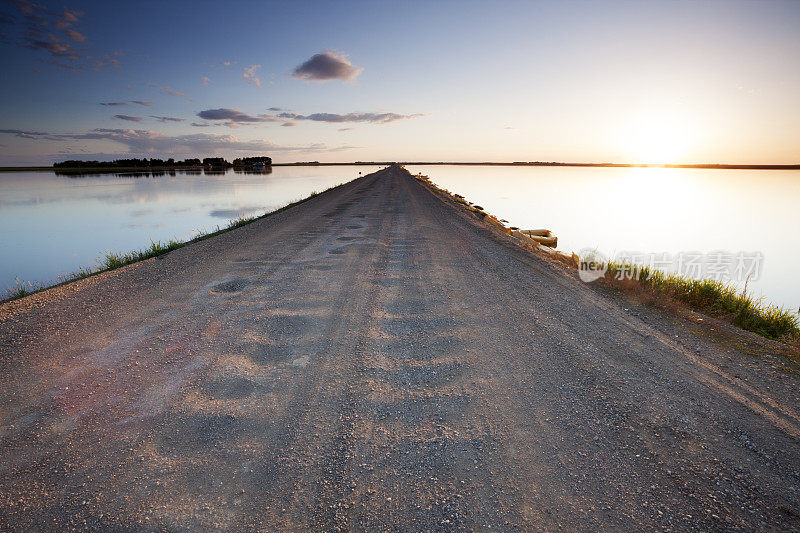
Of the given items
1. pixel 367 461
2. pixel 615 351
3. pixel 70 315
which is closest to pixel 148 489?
pixel 367 461

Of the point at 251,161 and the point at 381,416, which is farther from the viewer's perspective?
the point at 251,161

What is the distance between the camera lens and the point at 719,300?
7.20 m

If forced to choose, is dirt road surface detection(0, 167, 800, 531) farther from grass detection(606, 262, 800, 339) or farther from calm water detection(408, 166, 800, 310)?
A: calm water detection(408, 166, 800, 310)

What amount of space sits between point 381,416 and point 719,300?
8231mm

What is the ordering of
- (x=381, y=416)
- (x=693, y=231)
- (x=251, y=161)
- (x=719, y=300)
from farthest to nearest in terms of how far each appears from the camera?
(x=251, y=161)
(x=693, y=231)
(x=719, y=300)
(x=381, y=416)

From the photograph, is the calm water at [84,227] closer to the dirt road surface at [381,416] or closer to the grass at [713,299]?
the dirt road surface at [381,416]

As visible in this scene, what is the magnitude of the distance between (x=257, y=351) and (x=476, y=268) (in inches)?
228

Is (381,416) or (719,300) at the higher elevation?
(719,300)

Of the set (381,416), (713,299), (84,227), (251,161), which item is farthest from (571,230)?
(251,161)

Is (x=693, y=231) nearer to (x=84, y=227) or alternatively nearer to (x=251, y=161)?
(x=84, y=227)

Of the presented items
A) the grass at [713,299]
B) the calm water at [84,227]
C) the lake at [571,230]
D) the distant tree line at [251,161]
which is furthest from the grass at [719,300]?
the distant tree line at [251,161]

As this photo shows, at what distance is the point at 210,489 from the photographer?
9.14 feet

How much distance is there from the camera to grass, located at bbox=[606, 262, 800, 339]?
6.27 meters

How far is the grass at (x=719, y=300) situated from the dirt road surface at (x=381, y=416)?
1.77 meters
